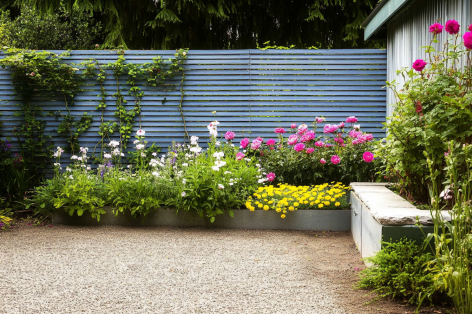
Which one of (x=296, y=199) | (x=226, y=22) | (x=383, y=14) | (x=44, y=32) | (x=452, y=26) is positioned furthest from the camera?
(x=226, y=22)

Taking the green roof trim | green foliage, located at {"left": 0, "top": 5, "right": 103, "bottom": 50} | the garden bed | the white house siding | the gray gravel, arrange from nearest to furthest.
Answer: the gray gravel
the white house siding
the green roof trim
the garden bed
green foliage, located at {"left": 0, "top": 5, "right": 103, "bottom": 50}

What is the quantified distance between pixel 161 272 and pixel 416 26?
3.47 m

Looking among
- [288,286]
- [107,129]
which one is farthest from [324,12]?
[288,286]

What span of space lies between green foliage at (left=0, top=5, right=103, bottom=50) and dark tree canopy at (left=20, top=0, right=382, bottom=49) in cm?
22

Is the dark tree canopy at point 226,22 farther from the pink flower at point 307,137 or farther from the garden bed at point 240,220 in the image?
the garden bed at point 240,220

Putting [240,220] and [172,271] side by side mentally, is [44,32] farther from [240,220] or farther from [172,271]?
[172,271]

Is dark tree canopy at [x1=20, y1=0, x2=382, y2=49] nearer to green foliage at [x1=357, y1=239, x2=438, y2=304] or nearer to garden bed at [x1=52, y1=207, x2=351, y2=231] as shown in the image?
garden bed at [x1=52, y1=207, x2=351, y2=231]

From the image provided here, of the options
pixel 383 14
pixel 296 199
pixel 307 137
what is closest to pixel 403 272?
pixel 296 199

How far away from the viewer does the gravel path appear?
2514mm

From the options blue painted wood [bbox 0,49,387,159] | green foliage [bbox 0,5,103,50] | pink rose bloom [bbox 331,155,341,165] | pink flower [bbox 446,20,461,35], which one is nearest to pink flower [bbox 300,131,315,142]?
pink rose bloom [bbox 331,155,341,165]

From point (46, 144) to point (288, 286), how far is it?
4.34 metres

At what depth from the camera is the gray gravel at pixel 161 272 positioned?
2.51 m

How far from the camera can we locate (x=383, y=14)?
16.3ft

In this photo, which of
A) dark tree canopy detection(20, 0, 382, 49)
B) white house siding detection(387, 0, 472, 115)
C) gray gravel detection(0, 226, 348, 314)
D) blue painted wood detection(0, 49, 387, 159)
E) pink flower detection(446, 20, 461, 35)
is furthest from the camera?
dark tree canopy detection(20, 0, 382, 49)
